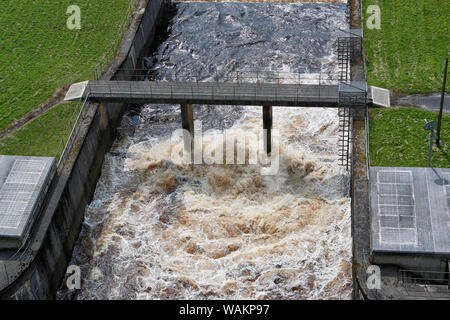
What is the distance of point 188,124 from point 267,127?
5.82 meters

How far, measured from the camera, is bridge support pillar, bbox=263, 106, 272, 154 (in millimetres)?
48750

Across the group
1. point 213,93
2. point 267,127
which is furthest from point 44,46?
point 267,127

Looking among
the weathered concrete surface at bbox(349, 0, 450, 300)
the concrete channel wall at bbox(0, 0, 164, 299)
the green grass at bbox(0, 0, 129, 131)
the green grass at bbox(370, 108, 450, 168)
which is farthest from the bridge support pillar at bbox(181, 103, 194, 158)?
the green grass at bbox(370, 108, 450, 168)

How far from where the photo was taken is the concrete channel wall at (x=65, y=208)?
3797 centimetres

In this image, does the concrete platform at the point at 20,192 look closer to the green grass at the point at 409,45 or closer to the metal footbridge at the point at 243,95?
the metal footbridge at the point at 243,95

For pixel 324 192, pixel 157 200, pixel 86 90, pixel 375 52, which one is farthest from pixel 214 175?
pixel 375 52

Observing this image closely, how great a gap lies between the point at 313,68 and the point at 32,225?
2912cm

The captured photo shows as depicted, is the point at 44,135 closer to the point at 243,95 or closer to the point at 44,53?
the point at 44,53

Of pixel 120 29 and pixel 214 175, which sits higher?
pixel 120 29

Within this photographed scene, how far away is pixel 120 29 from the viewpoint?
202 ft

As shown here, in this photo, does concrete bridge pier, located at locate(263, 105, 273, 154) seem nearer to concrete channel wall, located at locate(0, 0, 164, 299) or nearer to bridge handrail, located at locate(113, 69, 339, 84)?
bridge handrail, located at locate(113, 69, 339, 84)

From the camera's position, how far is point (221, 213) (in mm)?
45562

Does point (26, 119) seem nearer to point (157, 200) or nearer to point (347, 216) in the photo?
point (157, 200)

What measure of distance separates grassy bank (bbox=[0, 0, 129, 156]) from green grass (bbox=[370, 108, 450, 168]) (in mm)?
22031
